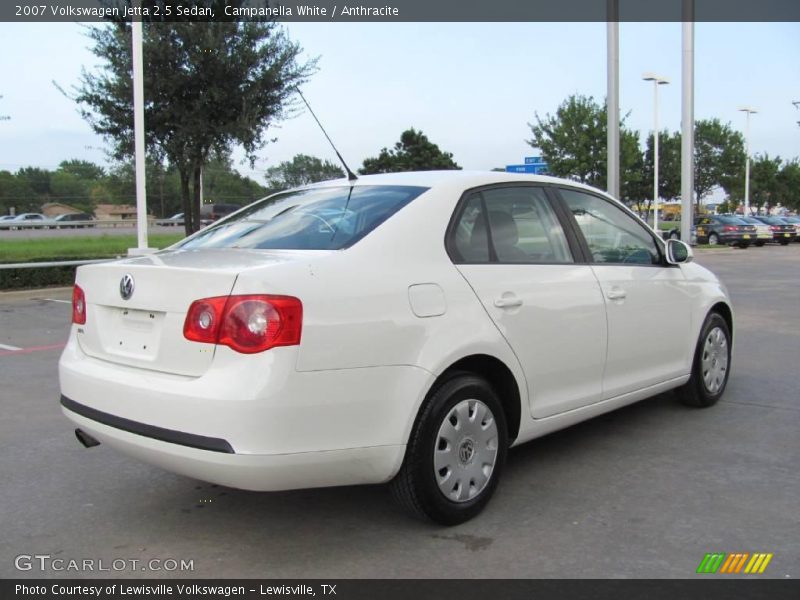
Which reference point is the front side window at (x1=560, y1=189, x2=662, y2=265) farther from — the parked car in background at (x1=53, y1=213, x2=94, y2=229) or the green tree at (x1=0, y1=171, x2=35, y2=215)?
the parked car in background at (x1=53, y1=213, x2=94, y2=229)

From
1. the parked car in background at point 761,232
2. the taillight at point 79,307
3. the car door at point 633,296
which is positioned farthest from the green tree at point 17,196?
the car door at point 633,296

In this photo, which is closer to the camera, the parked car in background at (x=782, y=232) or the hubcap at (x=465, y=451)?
the hubcap at (x=465, y=451)

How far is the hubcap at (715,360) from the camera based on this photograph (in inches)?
218

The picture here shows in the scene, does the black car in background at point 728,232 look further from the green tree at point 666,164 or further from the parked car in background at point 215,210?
the parked car in background at point 215,210

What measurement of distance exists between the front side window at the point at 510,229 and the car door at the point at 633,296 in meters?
0.26

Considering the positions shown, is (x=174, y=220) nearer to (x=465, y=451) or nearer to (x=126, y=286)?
(x=126, y=286)

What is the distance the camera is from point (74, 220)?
37.3 m

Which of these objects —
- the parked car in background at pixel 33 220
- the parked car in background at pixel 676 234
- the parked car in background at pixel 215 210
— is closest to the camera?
the parked car in background at pixel 676 234

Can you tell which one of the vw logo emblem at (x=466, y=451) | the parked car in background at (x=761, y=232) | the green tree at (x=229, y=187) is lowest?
the vw logo emblem at (x=466, y=451)

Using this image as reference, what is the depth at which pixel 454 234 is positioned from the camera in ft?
12.3

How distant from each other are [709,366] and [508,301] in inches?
99.9

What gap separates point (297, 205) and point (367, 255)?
3.36 feet

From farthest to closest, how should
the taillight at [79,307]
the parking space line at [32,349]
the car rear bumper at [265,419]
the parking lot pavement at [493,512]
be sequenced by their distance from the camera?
the parking space line at [32,349] < the taillight at [79,307] < the parking lot pavement at [493,512] < the car rear bumper at [265,419]
